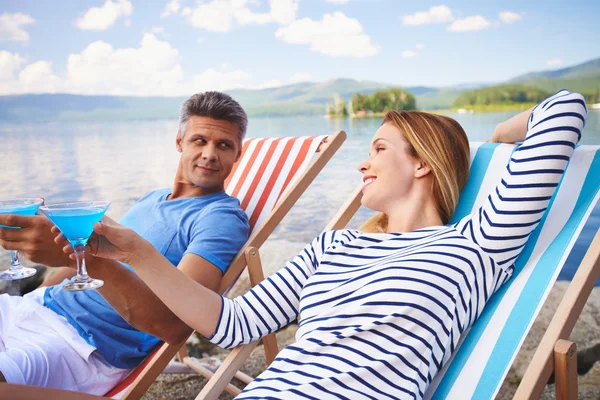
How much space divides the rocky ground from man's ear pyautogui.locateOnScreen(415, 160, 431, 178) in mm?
1724

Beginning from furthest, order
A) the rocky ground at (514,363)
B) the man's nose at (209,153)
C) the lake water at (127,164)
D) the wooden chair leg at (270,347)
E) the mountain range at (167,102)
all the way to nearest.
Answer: the mountain range at (167,102)
the lake water at (127,164)
the rocky ground at (514,363)
the man's nose at (209,153)
the wooden chair leg at (270,347)

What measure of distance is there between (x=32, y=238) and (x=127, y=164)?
1236 cm

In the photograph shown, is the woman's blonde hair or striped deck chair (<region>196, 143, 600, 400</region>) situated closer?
striped deck chair (<region>196, 143, 600, 400</region>)

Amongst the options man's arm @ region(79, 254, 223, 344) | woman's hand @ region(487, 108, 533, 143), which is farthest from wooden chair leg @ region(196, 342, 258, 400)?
woman's hand @ region(487, 108, 533, 143)

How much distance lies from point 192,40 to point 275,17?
2.42 m

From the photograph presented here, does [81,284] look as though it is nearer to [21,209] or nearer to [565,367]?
[21,209]

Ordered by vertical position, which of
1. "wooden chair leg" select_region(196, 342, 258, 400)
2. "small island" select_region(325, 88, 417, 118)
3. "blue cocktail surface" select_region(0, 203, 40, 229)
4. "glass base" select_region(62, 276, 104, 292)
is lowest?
"wooden chair leg" select_region(196, 342, 258, 400)

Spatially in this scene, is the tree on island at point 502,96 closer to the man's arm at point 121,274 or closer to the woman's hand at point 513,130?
the woman's hand at point 513,130

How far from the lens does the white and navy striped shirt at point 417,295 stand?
1.24 metres

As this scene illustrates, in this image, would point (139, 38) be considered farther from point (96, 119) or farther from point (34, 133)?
point (34, 133)

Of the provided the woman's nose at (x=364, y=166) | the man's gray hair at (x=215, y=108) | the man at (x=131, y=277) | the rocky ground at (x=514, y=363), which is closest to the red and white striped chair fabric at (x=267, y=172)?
the man at (x=131, y=277)

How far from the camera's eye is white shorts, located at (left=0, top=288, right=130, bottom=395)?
1674mm

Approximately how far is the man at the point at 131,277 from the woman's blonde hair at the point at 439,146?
2.25 feet

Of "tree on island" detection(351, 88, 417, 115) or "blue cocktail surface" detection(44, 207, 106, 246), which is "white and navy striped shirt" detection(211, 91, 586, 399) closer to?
"blue cocktail surface" detection(44, 207, 106, 246)
